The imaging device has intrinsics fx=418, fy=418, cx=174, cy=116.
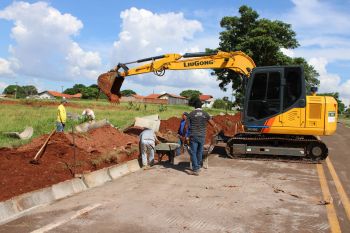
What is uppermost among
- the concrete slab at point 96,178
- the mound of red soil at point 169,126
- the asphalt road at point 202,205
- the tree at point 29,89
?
the tree at point 29,89

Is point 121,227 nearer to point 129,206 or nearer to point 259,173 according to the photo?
point 129,206

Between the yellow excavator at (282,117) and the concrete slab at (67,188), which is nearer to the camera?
the concrete slab at (67,188)

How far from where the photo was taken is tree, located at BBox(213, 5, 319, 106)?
44.3m

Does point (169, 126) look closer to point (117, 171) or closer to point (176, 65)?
point (176, 65)

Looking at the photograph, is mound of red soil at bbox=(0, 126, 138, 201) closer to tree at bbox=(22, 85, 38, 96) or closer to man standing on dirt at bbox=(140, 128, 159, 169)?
man standing on dirt at bbox=(140, 128, 159, 169)

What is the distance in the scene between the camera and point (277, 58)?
146 feet

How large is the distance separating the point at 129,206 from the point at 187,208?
1065 millimetres

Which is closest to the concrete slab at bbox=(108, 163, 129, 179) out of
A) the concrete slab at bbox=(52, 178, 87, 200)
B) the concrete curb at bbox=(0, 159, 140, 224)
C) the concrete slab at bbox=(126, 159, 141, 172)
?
the concrete curb at bbox=(0, 159, 140, 224)

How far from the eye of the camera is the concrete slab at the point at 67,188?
8.39 meters

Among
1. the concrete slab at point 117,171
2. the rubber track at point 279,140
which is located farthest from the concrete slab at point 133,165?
the rubber track at point 279,140

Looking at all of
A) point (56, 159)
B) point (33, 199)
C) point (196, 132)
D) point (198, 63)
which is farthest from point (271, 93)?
point (33, 199)

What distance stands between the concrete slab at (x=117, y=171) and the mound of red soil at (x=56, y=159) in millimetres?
976

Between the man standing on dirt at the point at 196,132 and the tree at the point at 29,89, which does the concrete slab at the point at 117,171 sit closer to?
the man standing on dirt at the point at 196,132

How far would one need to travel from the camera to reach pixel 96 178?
988 centimetres
